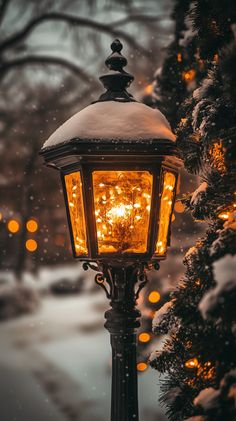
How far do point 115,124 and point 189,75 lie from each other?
69.8 inches

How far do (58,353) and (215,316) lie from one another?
431 inches

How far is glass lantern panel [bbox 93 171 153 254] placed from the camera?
2812mm

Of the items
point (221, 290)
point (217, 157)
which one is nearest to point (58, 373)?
point (217, 157)

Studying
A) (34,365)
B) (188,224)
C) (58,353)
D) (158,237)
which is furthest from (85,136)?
(58,353)

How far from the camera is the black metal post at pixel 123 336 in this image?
9.30ft

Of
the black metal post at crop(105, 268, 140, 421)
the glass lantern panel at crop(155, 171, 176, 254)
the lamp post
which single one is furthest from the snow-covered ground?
the glass lantern panel at crop(155, 171, 176, 254)

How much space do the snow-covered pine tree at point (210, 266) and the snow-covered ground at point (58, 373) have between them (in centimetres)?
424

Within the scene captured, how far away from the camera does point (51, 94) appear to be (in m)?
10.3

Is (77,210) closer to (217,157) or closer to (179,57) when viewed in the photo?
(217,157)

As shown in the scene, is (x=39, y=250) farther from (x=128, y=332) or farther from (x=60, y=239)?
(x=128, y=332)

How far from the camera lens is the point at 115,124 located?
281cm

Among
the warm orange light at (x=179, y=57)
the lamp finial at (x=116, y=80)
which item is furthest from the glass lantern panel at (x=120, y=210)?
the warm orange light at (x=179, y=57)

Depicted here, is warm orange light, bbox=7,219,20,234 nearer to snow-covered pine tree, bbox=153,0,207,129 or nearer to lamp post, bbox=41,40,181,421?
snow-covered pine tree, bbox=153,0,207,129

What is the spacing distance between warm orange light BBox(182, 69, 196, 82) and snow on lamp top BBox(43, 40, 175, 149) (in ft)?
4.21
